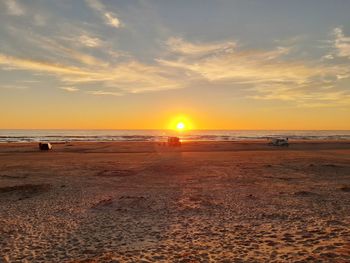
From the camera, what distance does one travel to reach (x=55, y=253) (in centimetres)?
941

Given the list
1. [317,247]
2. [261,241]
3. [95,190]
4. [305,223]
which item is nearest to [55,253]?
[261,241]

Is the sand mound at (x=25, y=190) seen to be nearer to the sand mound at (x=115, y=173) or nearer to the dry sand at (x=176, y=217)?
the dry sand at (x=176, y=217)

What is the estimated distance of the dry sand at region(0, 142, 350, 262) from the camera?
9.28m

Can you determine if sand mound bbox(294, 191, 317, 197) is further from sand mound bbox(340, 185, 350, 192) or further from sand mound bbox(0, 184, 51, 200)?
sand mound bbox(0, 184, 51, 200)

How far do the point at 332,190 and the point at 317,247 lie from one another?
9.07m

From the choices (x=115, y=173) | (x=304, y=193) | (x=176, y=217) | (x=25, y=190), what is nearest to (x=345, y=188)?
(x=304, y=193)

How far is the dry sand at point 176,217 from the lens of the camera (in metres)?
9.28

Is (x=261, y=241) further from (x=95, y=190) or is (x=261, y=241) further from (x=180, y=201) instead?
(x=95, y=190)

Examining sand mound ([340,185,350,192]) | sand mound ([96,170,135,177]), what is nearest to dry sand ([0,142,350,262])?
sand mound ([340,185,350,192])

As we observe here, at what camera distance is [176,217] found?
12.9 meters

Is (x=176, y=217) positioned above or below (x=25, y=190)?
below

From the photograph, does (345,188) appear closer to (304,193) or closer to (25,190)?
(304,193)

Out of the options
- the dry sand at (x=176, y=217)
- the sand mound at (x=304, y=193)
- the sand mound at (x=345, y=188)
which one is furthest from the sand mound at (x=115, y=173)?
the sand mound at (x=345, y=188)

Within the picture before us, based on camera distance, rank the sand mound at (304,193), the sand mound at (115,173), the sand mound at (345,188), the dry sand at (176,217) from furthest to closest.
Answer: the sand mound at (115,173)
the sand mound at (345,188)
the sand mound at (304,193)
the dry sand at (176,217)
